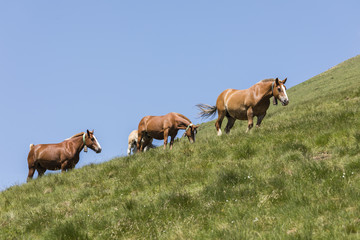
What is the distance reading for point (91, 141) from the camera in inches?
683

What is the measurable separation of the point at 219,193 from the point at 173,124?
10.9m

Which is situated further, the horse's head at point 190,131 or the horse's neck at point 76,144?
the horse's head at point 190,131

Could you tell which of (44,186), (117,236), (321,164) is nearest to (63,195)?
(44,186)

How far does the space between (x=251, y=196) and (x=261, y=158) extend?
258 centimetres

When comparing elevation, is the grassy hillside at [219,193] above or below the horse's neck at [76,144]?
below

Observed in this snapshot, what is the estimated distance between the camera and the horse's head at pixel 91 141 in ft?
56.8

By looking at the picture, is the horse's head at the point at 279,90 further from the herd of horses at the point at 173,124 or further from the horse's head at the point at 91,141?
the horse's head at the point at 91,141

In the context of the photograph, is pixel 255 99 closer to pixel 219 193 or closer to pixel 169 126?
pixel 169 126

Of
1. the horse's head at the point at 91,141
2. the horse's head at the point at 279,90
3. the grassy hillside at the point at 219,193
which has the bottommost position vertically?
the grassy hillside at the point at 219,193

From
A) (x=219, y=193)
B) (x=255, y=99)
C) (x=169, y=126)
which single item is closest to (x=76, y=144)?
(x=169, y=126)

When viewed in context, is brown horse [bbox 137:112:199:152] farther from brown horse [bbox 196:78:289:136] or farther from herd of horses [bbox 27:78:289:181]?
brown horse [bbox 196:78:289:136]

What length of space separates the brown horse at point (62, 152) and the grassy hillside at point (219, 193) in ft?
14.0

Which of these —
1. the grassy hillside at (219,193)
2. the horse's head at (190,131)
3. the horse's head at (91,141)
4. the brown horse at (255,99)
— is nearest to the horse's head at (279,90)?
the brown horse at (255,99)

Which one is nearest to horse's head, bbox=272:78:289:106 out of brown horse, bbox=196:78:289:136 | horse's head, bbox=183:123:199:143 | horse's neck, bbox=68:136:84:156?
brown horse, bbox=196:78:289:136
